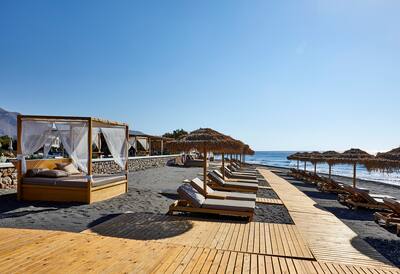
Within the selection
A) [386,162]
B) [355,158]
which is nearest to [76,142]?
[386,162]

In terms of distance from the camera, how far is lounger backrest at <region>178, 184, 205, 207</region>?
5.96 meters

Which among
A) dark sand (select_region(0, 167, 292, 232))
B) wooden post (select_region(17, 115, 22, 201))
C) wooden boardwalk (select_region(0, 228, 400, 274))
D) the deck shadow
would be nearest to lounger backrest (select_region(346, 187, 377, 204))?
dark sand (select_region(0, 167, 292, 232))

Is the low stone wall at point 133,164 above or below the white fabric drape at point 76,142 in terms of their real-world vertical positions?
below

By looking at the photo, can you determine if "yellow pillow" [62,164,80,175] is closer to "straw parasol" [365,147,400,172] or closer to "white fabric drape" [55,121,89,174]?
"white fabric drape" [55,121,89,174]

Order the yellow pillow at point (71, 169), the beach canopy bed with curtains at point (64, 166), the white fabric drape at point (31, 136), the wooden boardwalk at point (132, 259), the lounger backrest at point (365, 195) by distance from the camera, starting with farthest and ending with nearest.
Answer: the yellow pillow at point (71, 169) < the lounger backrest at point (365, 195) < the white fabric drape at point (31, 136) < the beach canopy bed with curtains at point (64, 166) < the wooden boardwalk at point (132, 259)

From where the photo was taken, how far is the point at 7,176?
8.88 meters

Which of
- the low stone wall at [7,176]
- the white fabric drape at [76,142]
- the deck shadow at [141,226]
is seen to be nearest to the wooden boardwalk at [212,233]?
the deck shadow at [141,226]

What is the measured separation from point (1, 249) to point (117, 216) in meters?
2.26

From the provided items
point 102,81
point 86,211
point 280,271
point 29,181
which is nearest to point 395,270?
point 280,271

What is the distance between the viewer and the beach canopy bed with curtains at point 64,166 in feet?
23.3

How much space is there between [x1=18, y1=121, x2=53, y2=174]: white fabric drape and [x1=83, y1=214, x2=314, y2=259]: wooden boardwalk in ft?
12.1

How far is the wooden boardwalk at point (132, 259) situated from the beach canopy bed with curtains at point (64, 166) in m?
3.16

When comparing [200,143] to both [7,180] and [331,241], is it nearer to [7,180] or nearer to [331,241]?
[331,241]

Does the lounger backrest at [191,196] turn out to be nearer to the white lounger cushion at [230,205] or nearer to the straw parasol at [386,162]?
the white lounger cushion at [230,205]
